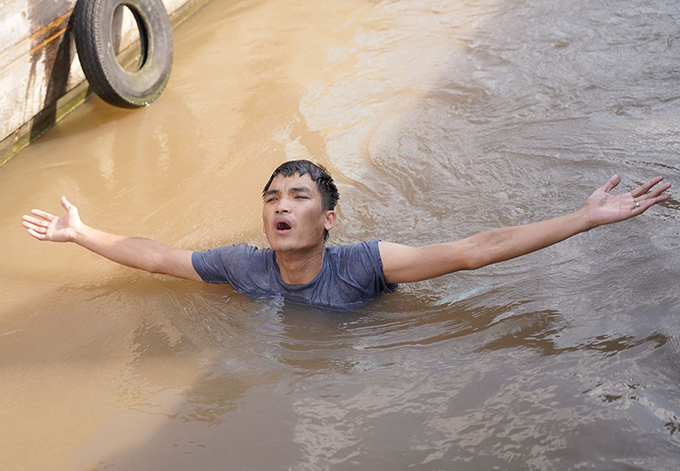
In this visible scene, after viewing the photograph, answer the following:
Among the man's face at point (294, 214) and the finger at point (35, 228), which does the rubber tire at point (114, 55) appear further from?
the man's face at point (294, 214)

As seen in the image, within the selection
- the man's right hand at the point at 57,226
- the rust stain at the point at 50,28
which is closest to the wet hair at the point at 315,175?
the man's right hand at the point at 57,226

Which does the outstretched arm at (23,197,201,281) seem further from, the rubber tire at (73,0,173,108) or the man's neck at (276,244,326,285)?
the rubber tire at (73,0,173,108)

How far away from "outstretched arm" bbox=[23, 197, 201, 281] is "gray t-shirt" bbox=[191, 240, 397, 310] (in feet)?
0.35

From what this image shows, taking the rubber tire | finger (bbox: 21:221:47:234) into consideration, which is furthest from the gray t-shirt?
the rubber tire

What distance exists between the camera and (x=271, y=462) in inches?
98.7

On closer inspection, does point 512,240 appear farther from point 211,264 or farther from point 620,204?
point 211,264

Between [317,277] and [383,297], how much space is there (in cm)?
43

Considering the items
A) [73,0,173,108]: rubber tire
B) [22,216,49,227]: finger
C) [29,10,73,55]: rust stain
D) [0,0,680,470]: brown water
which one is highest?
[29,10,73,55]: rust stain

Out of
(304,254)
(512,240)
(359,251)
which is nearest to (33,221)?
(304,254)

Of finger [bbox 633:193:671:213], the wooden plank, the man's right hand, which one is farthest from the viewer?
the wooden plank

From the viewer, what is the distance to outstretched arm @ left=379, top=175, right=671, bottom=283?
9.14 feet

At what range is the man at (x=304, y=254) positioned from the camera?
312cm

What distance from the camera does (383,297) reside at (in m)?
3.68

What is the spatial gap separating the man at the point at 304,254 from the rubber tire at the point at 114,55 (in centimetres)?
239
